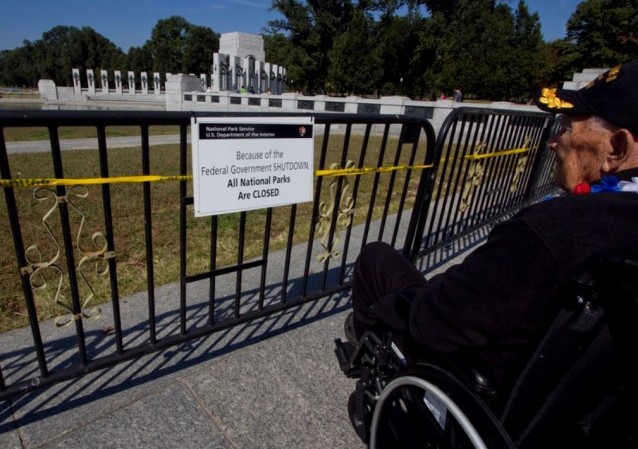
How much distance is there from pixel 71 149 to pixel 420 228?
10.3 m

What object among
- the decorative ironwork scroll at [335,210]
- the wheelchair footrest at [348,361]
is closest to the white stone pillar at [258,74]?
the decorative ironwork scroll at [335,210]

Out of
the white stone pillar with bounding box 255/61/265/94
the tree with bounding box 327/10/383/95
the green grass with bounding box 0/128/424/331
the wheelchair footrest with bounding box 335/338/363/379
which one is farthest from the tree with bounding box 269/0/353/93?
the wheelchair footrest with bounding box 335/338/363/379

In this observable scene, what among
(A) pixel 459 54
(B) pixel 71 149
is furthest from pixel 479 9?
(B) pixel 71 149

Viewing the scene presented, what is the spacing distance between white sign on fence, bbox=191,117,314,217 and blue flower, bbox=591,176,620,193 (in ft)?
4.49

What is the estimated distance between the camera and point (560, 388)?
1143 mm

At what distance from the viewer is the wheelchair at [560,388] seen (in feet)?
3.39

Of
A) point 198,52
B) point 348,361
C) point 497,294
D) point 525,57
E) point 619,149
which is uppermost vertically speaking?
point 525,57

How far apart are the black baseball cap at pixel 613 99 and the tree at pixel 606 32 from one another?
50.4 meters

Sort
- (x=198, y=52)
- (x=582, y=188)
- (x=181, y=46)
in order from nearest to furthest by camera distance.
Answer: (x=582, y=188), (x=198, y=52), (x=181, y=46)

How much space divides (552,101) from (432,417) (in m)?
1.18

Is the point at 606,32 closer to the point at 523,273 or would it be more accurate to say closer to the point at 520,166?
the point at 520,166

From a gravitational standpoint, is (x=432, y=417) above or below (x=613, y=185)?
below

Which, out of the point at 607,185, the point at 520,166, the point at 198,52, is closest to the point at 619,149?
the point at 607,185

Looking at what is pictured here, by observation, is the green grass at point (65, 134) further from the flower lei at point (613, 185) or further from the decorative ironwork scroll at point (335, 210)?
the flower lei at point (613, 185)
